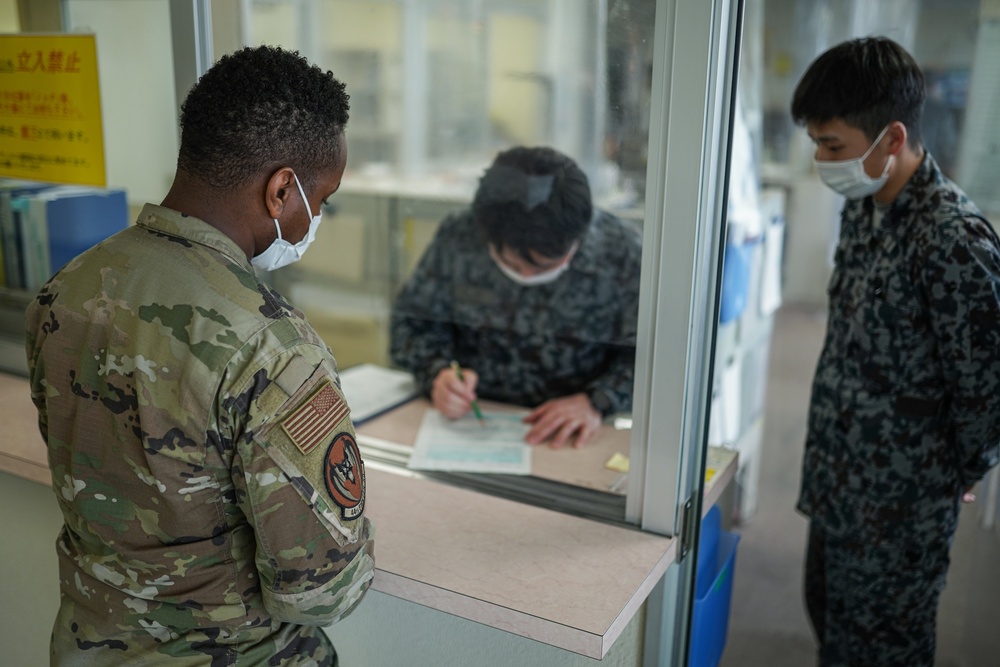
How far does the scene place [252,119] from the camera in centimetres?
91

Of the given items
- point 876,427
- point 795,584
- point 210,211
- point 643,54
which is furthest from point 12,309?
point 795,584

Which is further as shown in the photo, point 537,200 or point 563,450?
point 537,200

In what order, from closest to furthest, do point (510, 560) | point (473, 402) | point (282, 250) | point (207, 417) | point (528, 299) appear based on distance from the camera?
point (207, 417), point (282, 250), point (510, 560), point (473, 402), point (528, 299)

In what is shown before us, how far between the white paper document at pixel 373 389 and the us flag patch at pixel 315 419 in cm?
84

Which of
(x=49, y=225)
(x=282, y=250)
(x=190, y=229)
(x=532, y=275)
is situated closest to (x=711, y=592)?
(x=532, y=275)

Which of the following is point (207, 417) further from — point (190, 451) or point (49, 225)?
point (49, 225)

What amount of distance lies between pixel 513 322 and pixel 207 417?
1.10m

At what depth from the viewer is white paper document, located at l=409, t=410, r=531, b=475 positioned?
5.04ft

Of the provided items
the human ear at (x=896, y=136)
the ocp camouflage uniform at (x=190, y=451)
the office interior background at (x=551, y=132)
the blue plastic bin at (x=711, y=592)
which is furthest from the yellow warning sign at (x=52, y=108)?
the human ear at (x=896, y=136)

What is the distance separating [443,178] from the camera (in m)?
2.20

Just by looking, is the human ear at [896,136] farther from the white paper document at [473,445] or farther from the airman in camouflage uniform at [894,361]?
the white paper document at [473,445]

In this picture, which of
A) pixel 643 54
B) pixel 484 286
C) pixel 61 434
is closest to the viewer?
pixel 61 434

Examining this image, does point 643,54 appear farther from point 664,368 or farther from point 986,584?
point 986,584

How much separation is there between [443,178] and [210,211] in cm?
130
